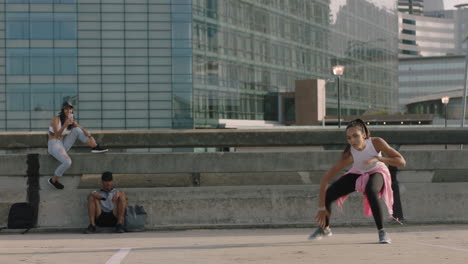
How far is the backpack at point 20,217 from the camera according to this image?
10414mm

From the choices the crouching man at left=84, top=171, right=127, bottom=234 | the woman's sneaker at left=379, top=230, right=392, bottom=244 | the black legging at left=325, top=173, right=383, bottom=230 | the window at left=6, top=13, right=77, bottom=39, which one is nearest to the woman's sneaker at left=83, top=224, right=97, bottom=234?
the crouching man at left=84, top=171, right=127, bottom=234

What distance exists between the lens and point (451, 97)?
114 m

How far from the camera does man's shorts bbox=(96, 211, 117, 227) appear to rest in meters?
10.4

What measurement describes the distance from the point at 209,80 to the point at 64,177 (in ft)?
179

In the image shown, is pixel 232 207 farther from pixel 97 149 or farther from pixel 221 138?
pixel 97 149

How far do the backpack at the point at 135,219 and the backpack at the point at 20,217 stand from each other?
139 centimetres

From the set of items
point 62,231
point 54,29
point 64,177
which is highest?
A: point 54,29

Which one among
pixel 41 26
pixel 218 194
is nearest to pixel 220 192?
pixel 218 194

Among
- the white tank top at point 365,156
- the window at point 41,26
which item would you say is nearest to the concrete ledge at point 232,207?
the white tank top at point 365,156

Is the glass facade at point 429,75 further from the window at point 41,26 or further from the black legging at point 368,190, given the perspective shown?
the black legging at point 368,190

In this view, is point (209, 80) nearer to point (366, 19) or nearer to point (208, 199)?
point (366, 19)

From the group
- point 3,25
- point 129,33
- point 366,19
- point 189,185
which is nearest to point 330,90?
point 366,19

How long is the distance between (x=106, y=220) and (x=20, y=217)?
1.22 meters

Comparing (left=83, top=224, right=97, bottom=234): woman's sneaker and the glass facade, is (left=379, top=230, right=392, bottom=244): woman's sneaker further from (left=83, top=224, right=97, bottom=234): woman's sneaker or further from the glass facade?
the glass facade
